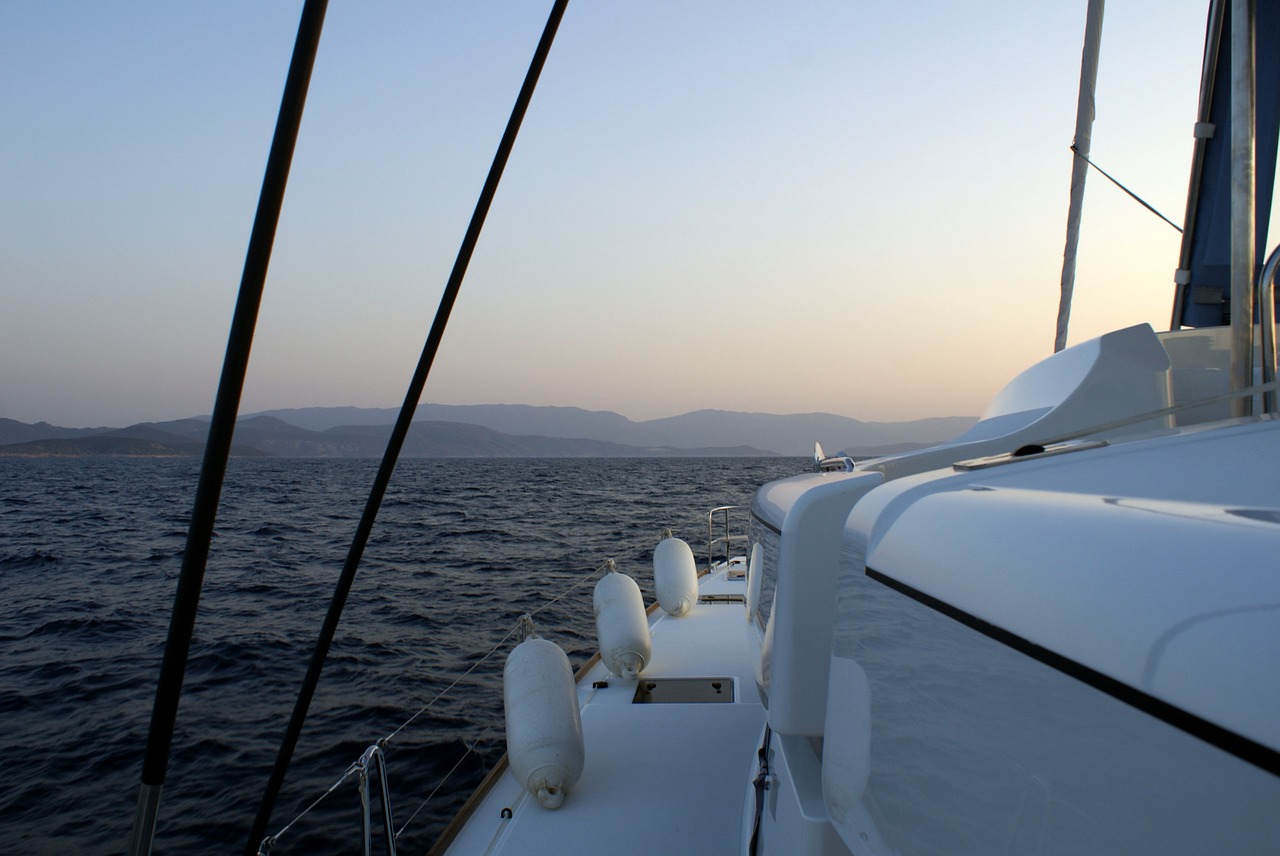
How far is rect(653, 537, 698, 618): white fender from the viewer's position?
7.80m

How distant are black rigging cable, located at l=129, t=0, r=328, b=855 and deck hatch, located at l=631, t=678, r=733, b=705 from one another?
192 inches

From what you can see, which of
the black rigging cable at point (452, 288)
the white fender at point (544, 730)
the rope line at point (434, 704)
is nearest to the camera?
Answer: the black rigging cable at point (452, 288)

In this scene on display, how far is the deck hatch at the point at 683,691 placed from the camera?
5.57 meters

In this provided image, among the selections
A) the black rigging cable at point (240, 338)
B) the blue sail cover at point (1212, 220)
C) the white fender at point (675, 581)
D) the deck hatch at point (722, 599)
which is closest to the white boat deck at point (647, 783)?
the white fender at point (675, 581)

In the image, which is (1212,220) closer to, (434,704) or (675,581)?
(675,581)

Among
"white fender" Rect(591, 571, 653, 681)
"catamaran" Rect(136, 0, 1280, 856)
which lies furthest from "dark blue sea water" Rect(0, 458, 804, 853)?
"catamaran" Rect(136, 0, 1280, 856)

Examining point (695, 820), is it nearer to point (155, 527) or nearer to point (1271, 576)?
point (1271, 576)

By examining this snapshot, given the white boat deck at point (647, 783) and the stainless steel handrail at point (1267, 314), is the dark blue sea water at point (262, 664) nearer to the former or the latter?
the white boat deck at point (647, 783)

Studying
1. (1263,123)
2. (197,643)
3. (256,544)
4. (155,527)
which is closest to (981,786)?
(1263,123)

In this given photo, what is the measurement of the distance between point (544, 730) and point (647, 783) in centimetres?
64

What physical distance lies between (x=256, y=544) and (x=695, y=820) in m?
22.2

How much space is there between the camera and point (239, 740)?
839 cm

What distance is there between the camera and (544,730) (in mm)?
4191

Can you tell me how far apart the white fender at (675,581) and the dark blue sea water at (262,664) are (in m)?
2.16
